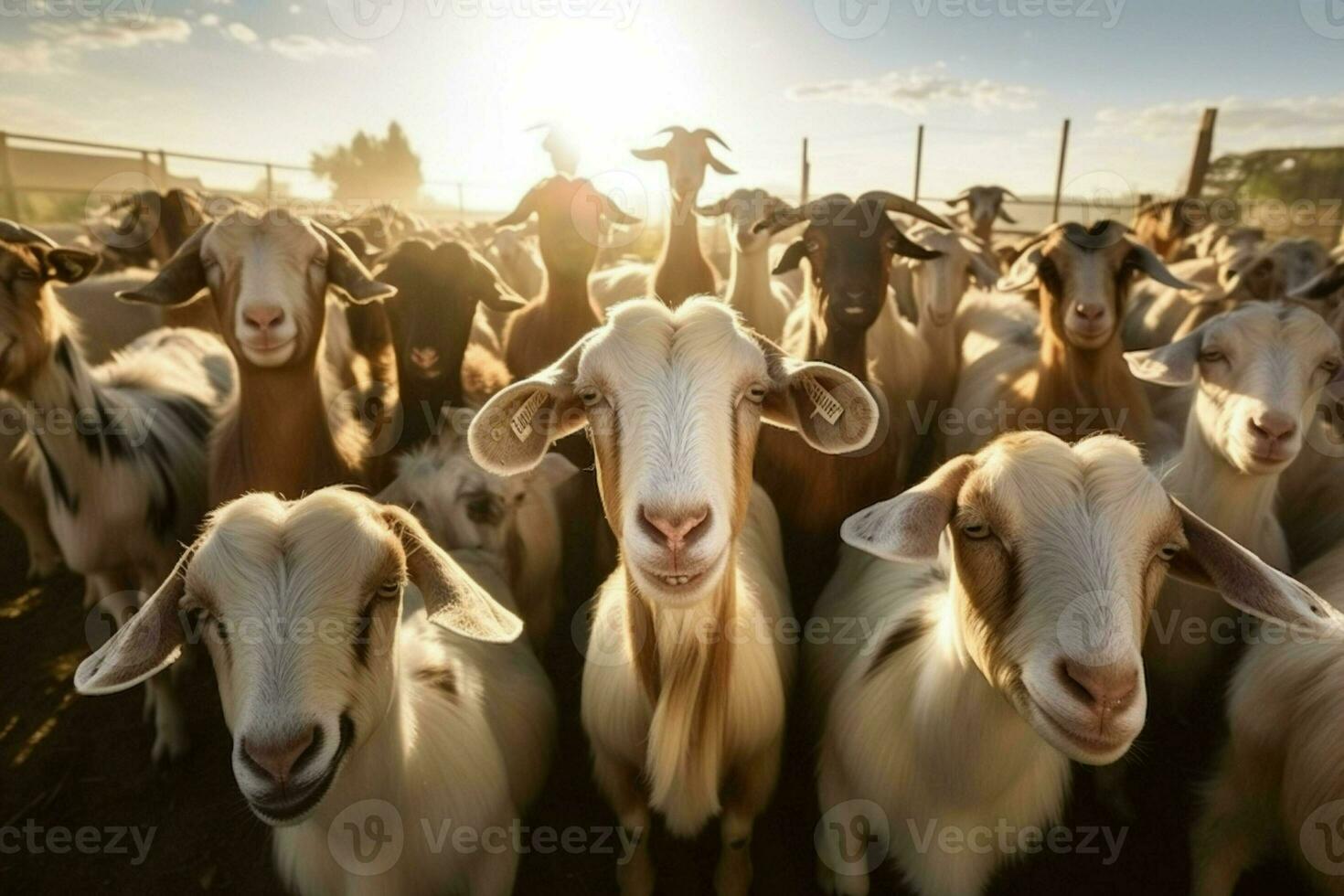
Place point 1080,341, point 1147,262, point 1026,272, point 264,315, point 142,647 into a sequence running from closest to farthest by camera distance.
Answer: point 142,647 < point 264,315 < point 1080,341 < point 1147,262 < point 1026,272

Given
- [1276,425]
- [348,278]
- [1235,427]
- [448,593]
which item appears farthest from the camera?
[348,278]

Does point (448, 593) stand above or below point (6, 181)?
below

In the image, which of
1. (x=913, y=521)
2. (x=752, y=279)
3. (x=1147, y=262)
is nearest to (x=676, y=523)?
(x=913, y=521)

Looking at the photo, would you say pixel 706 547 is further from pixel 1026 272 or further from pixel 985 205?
pixel 985 205

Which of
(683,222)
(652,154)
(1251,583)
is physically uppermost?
(652,154)

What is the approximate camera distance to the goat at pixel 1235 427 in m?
2.92

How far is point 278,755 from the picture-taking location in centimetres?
168

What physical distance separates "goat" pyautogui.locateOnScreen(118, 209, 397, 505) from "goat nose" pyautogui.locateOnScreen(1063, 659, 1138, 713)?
10.8 ft

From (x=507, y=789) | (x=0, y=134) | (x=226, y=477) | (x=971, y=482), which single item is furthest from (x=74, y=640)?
(x=0, y=134)

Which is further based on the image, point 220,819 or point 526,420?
point 220,819

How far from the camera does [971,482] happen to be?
199 centimetres

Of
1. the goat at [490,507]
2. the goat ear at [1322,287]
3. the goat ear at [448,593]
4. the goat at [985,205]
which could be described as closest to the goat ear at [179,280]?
the goat at [490,507]

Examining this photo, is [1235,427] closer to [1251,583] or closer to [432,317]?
[1251,583]

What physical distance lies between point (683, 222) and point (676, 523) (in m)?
4.77
